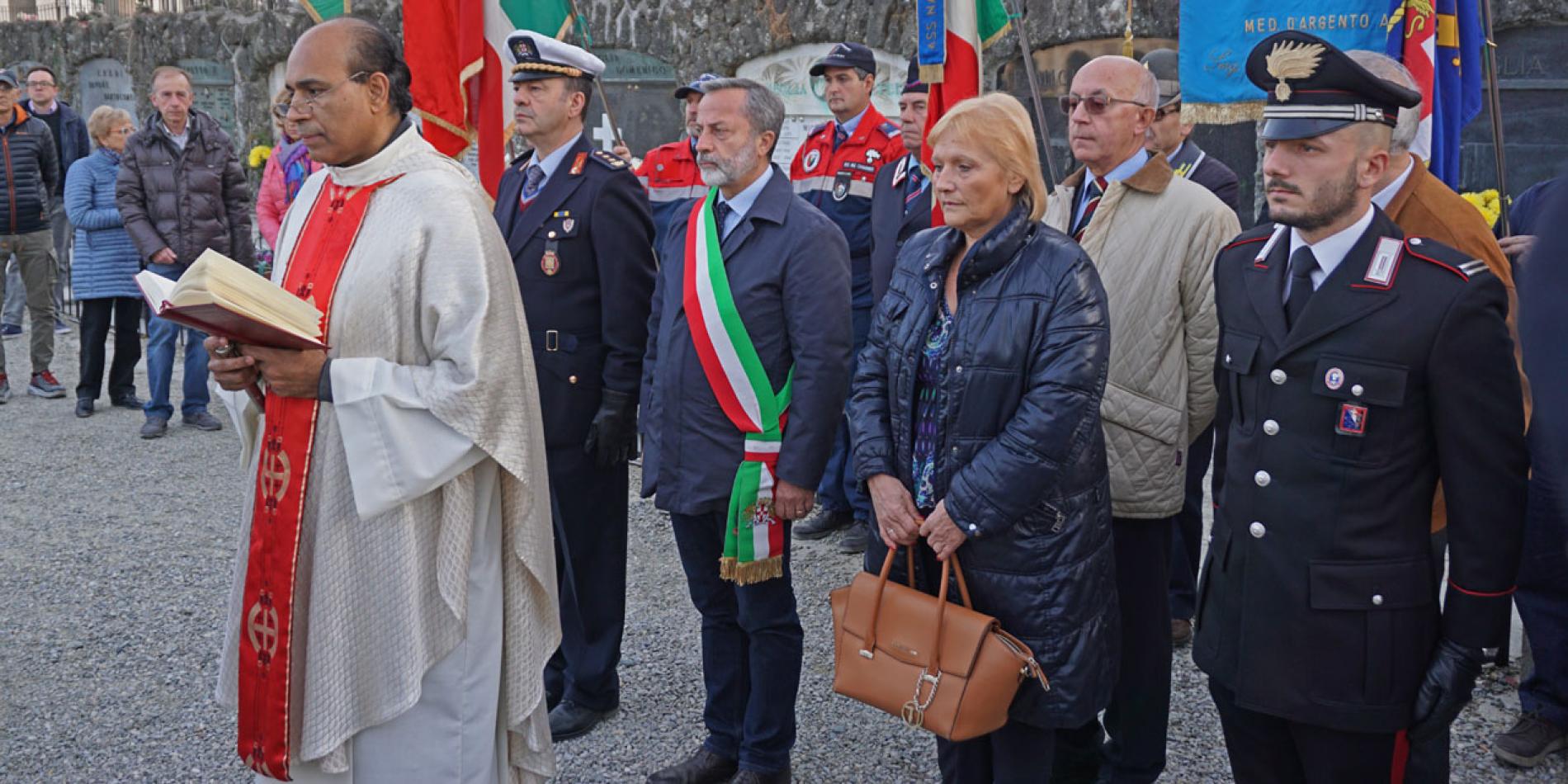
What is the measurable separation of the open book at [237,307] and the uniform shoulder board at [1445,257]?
210 cm

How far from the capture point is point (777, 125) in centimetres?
383

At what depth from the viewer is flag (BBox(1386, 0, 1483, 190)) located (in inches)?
168

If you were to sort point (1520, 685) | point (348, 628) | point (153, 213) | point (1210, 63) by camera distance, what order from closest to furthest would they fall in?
point (348, 628) → point (1520, 685) → point (1210, 63) → point (153, 213)

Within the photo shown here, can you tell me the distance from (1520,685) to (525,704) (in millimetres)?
3019

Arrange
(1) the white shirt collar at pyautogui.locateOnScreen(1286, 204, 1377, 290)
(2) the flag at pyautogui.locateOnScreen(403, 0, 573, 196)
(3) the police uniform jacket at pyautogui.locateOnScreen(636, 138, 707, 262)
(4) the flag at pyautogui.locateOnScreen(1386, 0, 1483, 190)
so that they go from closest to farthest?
(1) the white shirt collar at pyautogui.locateOnScreen(1286, 204, 1377, 290) → (4) the flag at pyautogui.locateOnScreen(1386, 0, 1483, 190) → (2) the flag at pyautogui.locateOnScreen(403, 0, 573, 196) → (3) the police uniform jacket at pyautogui.locateOnScreen(636, 138, 707, 262)

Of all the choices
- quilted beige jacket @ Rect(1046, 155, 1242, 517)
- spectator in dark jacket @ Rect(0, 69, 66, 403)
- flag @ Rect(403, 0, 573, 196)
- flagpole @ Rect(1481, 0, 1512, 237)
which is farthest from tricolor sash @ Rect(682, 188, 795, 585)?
spectator in dark jacket @ Rect(0, 69, 66, 403)

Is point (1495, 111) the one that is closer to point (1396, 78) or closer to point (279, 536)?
point (1396, 78)

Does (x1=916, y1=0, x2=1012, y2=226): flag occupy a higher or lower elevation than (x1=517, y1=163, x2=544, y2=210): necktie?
higher

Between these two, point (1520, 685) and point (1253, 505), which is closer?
point (1253, 505)

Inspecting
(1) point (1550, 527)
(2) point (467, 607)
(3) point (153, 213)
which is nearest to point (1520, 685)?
(1) point (1550, 527)

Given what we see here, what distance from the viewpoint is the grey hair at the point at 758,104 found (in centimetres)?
374

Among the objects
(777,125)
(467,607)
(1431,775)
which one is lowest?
(1431,775)

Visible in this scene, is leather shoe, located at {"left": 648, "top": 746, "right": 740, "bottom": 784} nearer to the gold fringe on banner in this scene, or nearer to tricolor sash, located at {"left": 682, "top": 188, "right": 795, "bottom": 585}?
tricolor sash, located at {"left": 682, "top": 188, "right": 795, "bottom": 585}

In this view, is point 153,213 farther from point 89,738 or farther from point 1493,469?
point 1493,469
